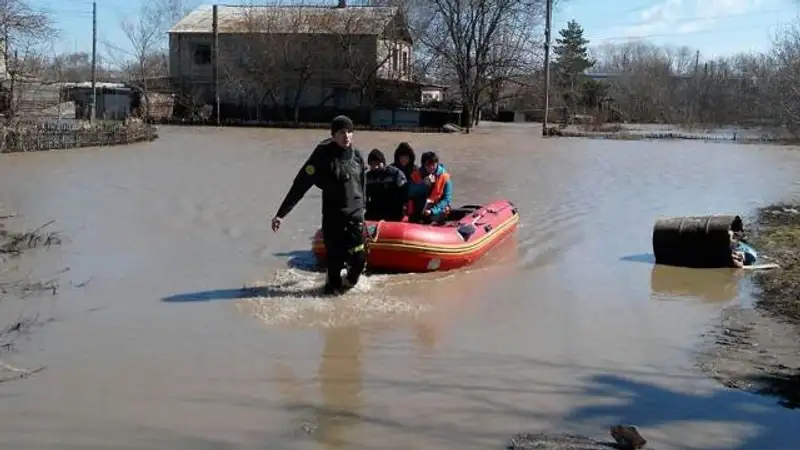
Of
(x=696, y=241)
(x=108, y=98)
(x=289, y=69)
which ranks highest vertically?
(x=289, y=69)

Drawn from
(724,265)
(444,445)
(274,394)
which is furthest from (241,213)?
(444,445)

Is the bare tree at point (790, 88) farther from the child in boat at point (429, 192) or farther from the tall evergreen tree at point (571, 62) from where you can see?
the tall evergreen tree at point (571, 62)

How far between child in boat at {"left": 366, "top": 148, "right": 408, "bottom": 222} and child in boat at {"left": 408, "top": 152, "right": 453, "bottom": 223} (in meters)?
0.53

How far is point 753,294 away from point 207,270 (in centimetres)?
566

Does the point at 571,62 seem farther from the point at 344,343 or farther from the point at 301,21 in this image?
the point at 344,343

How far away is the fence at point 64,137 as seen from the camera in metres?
24.2

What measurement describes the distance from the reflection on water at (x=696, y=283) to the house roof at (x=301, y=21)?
3979 cm

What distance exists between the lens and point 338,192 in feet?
27.0

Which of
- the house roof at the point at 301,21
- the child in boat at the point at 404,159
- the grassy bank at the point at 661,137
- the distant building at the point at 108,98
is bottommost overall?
the child in boat at the point at 404,159

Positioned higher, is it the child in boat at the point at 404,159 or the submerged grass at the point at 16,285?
the child in boat at the point at 404,159

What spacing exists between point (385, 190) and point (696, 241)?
365 centimetres

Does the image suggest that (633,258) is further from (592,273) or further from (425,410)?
(425,410)

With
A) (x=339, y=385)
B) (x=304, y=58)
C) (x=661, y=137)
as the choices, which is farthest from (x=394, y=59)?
(x=339, y=385)

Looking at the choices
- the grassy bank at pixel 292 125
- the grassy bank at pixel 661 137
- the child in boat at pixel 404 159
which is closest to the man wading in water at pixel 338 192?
the child in boat at pixel 404 159
